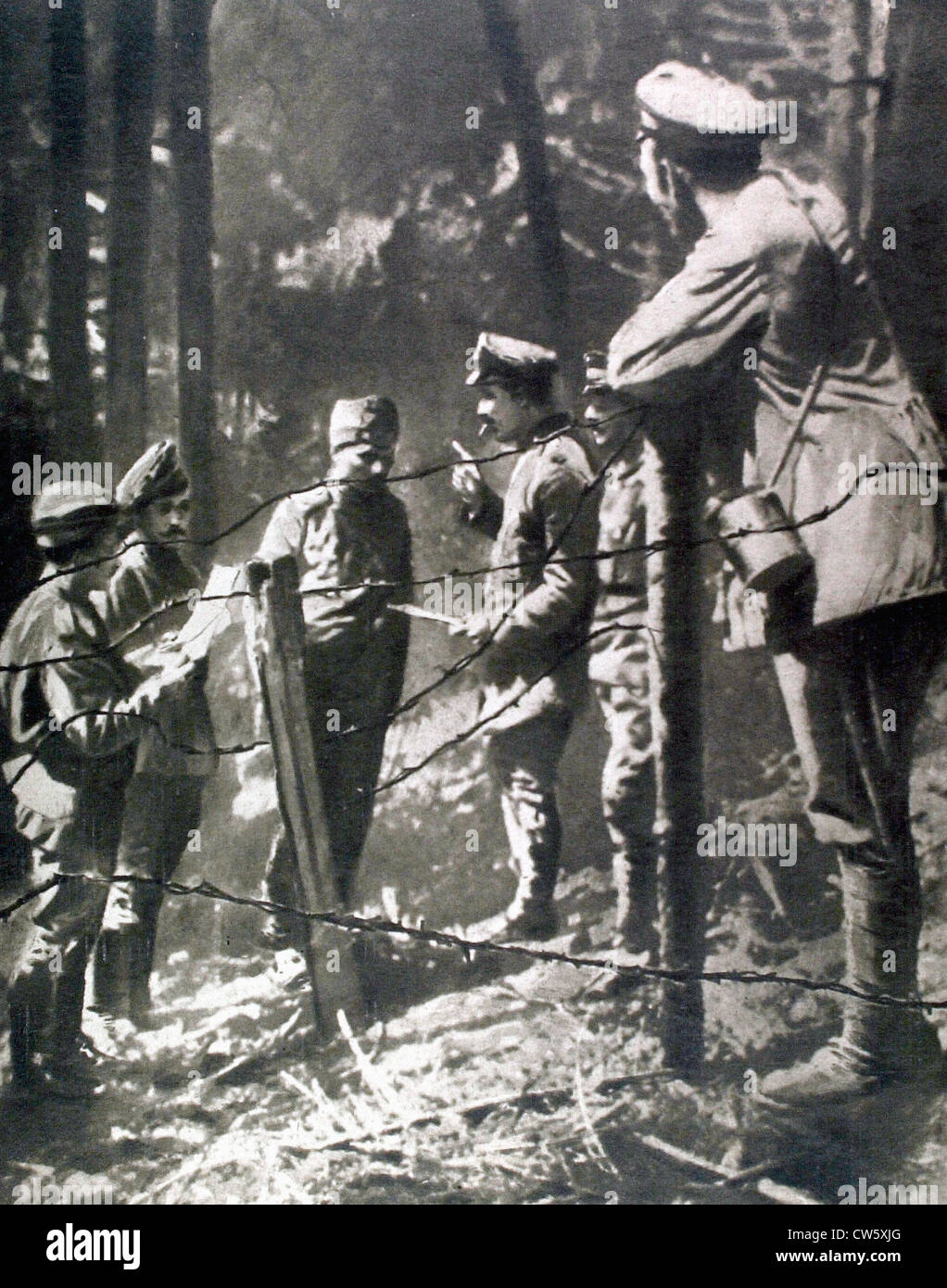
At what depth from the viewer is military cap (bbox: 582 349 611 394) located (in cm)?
342

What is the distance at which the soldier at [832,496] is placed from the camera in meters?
3.36

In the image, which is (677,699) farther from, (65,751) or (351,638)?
(65,751)

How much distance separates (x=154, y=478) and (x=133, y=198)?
2.98 feet

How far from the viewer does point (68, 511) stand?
3570 millimetres

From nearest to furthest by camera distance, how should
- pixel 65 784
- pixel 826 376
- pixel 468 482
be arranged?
pixel 826 376
pixel 468 482
pixel 65 784

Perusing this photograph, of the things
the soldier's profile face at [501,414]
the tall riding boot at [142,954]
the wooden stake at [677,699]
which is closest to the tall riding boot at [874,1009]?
the wooden stake at [677,699]

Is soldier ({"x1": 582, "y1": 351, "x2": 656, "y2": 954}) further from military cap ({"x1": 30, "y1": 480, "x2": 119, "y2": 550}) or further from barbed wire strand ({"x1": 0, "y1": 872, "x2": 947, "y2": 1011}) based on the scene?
military cap ({"x1": 30, "y1": 480, "x2": 119, "y2": 550})

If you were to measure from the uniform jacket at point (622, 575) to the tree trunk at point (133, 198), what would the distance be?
1.50m

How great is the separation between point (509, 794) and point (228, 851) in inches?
35.9

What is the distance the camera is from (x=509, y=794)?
3.48 meters

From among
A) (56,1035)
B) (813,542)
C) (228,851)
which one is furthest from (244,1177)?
(813,542)

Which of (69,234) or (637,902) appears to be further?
(69,234)

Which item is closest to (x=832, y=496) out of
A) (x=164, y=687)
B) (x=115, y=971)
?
(x=164, y=687)

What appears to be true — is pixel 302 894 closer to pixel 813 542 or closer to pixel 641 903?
pixel 641 903
